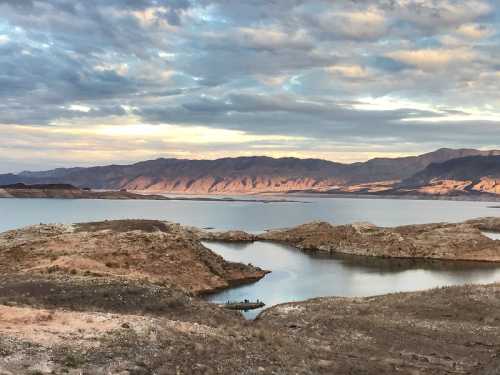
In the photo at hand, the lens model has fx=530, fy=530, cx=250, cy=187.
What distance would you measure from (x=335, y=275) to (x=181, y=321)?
147 ft

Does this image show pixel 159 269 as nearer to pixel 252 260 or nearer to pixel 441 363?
pixel 252 260

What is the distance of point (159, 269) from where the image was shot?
190ft

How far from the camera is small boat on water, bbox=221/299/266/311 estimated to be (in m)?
49.6

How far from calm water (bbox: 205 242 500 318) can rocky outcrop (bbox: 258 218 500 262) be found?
15.8 ft

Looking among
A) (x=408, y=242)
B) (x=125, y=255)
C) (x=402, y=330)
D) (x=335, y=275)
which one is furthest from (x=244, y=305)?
(x=408, y=242)

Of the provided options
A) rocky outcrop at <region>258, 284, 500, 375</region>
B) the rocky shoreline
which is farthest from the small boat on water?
the rocky shoreline

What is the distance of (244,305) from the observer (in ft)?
166

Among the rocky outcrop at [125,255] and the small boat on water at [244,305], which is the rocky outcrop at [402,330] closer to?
the small boat on water at [244,305]

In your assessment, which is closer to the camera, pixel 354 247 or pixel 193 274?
pixel 193 274

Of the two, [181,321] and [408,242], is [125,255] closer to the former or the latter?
[181,321]

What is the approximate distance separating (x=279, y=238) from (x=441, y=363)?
92046 millimetres

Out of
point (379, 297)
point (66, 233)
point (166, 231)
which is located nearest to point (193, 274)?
point (166, 231)

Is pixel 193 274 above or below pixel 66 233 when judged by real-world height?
below

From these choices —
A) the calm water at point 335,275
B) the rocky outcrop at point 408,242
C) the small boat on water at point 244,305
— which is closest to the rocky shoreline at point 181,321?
the calm water at point 335,275
